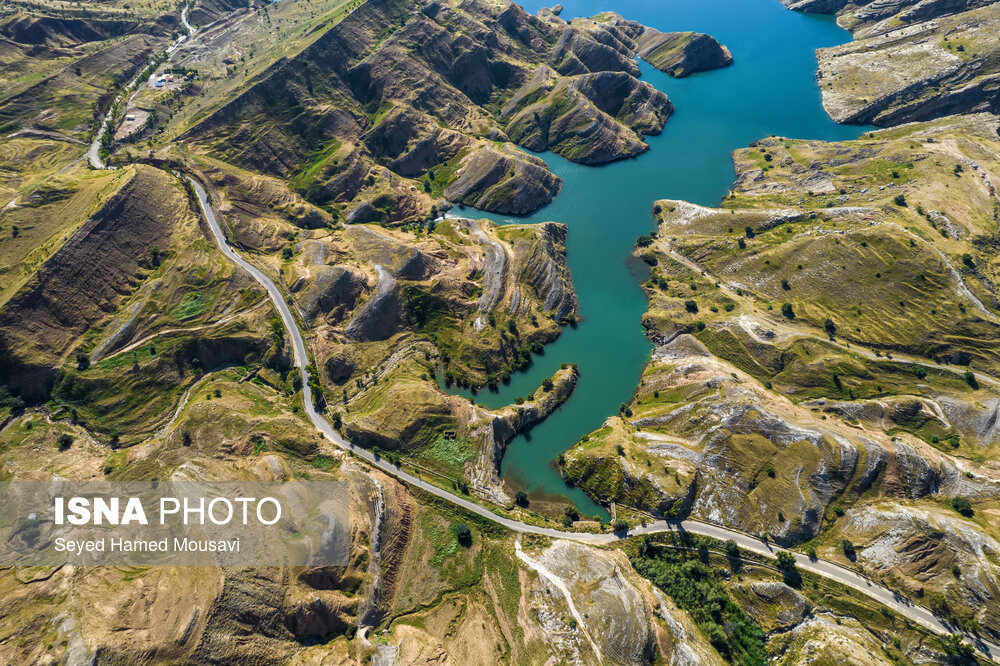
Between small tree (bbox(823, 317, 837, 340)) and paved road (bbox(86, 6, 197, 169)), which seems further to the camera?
paved road (bbox(86, 6, 197, 169))

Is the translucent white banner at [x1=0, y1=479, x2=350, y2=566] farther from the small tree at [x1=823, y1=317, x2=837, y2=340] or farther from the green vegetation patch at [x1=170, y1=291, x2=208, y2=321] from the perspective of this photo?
the small tree at [x1=823, y1=317, x2=837, y2=340]

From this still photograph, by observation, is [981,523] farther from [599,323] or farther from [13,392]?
[13,392]

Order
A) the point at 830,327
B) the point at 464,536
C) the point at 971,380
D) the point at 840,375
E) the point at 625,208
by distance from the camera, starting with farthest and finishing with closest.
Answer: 1. the point at 625,208
2. the point at 830,327
3. the point at 840,375
4. the point at 971,380
5. the point at 464,536

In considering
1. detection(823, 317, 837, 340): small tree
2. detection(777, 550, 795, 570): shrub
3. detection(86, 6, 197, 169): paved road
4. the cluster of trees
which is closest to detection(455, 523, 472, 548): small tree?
the cluster of trees

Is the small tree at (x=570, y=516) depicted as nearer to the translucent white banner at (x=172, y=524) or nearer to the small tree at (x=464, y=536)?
the small tree at (x=464, y=536)

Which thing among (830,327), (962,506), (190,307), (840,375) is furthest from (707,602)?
(190,307)

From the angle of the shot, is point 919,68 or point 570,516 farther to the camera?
Answer: point 919,68

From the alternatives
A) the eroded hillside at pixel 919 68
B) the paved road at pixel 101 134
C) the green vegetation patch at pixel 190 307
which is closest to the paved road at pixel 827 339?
the eroded hillside at pixel 919 68

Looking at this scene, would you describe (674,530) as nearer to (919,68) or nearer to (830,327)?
(830,327)
